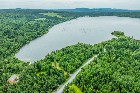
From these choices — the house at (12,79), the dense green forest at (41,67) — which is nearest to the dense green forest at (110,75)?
the dense green forest at (41,67)

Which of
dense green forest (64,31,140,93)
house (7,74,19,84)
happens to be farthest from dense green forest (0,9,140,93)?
dense green forest (64,31,140,93)

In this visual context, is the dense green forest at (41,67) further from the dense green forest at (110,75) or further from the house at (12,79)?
the dense green forest at (110,75)

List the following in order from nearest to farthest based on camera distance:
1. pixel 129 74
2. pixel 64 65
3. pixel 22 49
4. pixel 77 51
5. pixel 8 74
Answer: pixel 129 74, pixel 8 74, pixel 64 65, pixel 77 51, pixel 22 49

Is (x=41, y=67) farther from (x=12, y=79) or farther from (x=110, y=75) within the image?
(x=110, y=75)

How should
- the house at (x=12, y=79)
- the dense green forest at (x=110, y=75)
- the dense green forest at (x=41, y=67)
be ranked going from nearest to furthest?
the dense green forest at (x=110, y=75) < the dense green forest at (x=41, y=67) < the house at (x=12, y=79)

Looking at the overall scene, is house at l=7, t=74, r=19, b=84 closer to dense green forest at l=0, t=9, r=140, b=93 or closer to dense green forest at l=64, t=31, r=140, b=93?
dense green forest at l=0, t=9, r=140, b=93

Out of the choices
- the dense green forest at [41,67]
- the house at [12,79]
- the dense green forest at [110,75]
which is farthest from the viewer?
the house at [12,79]

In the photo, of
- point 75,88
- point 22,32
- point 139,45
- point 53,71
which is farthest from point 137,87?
point 22,32

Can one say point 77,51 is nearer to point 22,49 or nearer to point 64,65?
point 64,65
